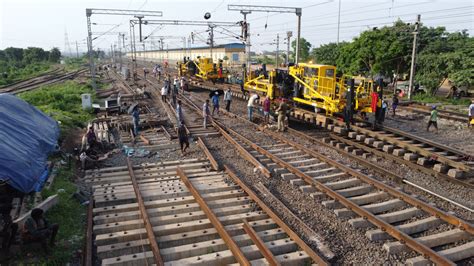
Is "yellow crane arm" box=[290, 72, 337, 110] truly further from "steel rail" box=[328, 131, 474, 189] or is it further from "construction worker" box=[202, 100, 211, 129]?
"construction worker" box=[202, 100, 211, 129]

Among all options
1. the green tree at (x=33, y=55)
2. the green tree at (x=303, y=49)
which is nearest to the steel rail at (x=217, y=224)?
the green tree at (x=303, y=49)

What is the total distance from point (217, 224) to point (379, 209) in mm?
3477

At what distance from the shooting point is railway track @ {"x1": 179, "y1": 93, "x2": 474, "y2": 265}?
6.02 metres

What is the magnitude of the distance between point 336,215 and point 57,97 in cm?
2255

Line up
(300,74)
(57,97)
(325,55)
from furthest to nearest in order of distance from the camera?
(325,55) → (57,97) → (300,74)

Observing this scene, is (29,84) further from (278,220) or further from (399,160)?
(278,220)

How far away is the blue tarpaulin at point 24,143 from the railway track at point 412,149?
31.3 ft

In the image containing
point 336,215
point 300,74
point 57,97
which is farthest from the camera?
point 57,97

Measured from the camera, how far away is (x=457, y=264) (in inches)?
227

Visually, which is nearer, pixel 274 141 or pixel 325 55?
pixel 274 141

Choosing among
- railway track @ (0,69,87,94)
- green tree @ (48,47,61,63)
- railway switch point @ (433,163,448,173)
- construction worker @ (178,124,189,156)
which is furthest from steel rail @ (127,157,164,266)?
green tree @ (48,47,61,63)

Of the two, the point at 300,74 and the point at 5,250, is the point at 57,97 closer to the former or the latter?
the point at 300,74

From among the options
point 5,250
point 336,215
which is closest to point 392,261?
point 336,215

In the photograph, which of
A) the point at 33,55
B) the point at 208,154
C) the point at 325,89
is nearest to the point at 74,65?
the point at 33,55
